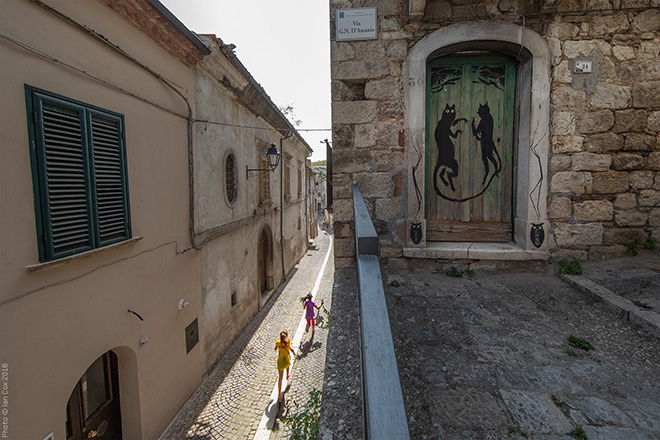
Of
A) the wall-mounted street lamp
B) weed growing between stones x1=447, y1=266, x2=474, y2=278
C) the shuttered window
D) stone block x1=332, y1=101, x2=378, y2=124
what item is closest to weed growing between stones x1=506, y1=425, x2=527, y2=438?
weed growing between stones x1=447, y1=266, x2=474, y2=278

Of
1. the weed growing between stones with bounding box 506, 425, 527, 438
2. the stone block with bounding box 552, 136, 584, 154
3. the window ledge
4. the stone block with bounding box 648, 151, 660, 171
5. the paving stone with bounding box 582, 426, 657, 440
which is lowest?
the paving stone with bounding box 582, 426, 657, 440

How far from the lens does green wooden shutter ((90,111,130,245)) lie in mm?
3627

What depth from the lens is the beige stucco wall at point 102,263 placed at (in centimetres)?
273

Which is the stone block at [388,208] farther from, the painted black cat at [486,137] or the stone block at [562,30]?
the stone block at [562,30]

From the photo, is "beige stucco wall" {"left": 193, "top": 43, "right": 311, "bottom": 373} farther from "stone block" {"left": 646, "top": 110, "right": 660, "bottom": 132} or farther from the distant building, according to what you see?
"stone block" {"left": 646, "top": 110, "right": 660, "bottom": 132}

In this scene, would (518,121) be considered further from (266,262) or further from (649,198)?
(266,262)

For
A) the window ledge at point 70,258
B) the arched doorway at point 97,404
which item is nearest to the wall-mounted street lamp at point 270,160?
the window ledge at point 70,258

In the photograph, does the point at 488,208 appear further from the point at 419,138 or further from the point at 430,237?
the point at 419,138

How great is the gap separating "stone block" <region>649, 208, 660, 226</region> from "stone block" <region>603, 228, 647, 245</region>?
112mm

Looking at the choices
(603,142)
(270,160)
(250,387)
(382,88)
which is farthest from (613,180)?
(270,160)

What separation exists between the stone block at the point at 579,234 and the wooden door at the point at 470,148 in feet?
1.42

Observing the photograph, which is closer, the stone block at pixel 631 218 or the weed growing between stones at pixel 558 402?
the weed growing between stones at pixel 558 402

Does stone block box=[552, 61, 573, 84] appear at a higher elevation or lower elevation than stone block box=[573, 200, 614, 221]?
higher

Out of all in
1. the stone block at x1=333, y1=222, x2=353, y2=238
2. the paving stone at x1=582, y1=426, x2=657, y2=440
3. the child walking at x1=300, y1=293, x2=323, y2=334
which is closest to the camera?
the paving stone at x1=582, y1=426, x2=657, y2=440
